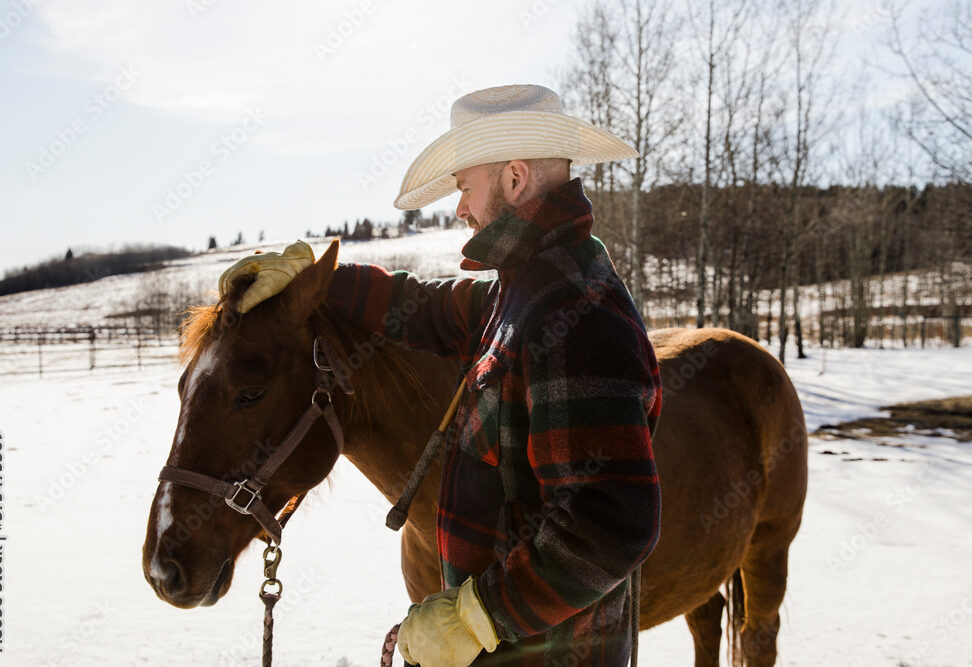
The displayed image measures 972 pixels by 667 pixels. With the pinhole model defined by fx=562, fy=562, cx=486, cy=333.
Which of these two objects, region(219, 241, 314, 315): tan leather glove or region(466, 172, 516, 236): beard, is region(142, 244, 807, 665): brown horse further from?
region(466, 172, 516, 236): beard

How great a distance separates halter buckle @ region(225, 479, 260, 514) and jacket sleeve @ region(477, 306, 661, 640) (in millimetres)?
803

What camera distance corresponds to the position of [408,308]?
1960 mm

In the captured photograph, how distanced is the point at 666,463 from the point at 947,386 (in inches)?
602

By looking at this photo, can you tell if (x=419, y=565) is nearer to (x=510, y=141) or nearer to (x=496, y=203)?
(x=496, y=203)

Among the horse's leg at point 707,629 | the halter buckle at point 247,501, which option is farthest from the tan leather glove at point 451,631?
the horse's leg at point 707,629

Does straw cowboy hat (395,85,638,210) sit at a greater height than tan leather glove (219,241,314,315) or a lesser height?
greater

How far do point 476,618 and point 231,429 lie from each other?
89 centimetres

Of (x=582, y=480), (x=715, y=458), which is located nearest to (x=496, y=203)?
(x=582, y=480)

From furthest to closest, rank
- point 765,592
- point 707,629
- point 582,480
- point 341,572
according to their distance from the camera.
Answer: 1. point 341,572
2. point 707,629
3. point 765,592
4. point 582,480

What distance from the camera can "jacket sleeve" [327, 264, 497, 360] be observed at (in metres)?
1.89

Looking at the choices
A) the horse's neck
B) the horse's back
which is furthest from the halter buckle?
the horse's back

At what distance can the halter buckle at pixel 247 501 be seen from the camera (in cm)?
152

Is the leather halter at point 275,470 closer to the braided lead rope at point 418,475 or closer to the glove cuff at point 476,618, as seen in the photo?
the braided lead rope at point 418,475

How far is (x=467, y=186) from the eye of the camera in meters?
1.38
